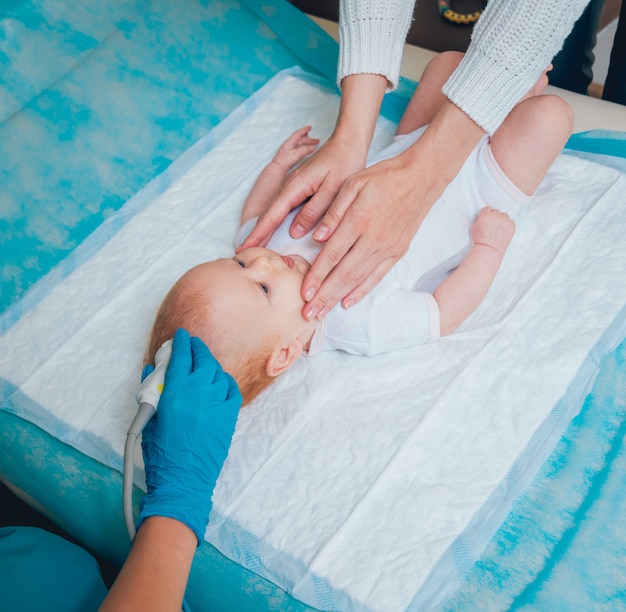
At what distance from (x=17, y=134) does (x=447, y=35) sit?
1.48 metres

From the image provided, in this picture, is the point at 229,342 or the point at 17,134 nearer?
the point at 229,342

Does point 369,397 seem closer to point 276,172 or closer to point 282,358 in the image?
point 282,358

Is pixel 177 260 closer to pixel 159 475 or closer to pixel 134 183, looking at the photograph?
pixel 134 183

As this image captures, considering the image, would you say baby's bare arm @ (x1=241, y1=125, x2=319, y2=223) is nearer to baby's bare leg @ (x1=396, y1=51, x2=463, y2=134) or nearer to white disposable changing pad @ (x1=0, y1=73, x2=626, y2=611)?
white disposable changing pad @ (x1=0, y1=73, x2=626, y2=611)

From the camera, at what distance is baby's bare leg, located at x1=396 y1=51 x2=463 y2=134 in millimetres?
1545

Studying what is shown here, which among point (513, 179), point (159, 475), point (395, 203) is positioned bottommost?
point (159, 475)

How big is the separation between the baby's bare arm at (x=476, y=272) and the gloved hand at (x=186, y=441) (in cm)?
50

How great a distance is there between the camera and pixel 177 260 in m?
1.47

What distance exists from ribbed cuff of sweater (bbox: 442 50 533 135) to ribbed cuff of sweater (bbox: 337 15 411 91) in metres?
0.20

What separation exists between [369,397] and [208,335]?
0.32m

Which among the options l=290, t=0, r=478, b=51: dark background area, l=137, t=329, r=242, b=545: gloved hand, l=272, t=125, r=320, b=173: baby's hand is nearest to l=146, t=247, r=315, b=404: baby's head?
l=137, t=329, r=242, b=545: gloved hand

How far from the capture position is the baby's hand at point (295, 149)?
5.12 feet

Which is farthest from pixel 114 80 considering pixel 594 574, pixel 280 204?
pixel 594 574

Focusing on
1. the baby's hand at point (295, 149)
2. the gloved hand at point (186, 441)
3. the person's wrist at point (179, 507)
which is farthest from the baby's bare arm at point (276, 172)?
the person's wrist at point (179, 507)
